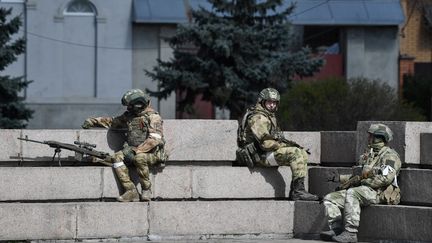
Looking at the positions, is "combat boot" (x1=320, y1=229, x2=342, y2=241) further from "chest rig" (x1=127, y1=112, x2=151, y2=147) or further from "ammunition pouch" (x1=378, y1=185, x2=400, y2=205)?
"chest rig" (x1=127, y1=112, x2=151, y2=147)

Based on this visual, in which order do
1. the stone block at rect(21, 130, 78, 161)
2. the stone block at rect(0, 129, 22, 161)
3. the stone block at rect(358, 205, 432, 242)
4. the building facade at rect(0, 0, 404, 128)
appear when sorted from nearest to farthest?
the stone block at rect(358, 205, 432, 242), the stone block at rect(0, 129, 22, 161), the stone block at rect(21, 130, 78, 161), the building facade at rect(0, 0, 404, 128)

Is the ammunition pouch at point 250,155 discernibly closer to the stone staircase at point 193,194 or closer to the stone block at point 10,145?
the stone staircase at point 193,194

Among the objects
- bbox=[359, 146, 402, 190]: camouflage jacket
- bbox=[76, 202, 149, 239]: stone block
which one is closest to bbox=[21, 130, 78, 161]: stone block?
bbox=[76, 202, 149, 239]: stone block

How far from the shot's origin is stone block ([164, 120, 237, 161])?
12062 millimetres

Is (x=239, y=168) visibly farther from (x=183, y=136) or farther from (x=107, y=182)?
(x=107, y=182)

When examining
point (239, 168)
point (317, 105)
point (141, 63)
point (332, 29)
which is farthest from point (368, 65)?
point (239, 168)

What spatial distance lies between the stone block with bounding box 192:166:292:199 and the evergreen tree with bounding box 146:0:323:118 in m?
12.2

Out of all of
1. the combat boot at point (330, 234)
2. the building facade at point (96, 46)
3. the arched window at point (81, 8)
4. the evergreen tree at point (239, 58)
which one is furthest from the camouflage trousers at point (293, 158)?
the arched window at point (81, 8)

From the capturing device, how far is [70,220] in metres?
11.4

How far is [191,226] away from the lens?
1182 cm

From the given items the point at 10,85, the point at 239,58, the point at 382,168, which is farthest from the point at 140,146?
the point at 239,58

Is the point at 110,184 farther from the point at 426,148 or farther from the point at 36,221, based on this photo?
the point at 426,148

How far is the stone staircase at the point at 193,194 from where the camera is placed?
37.3 feet

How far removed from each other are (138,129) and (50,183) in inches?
44.8
